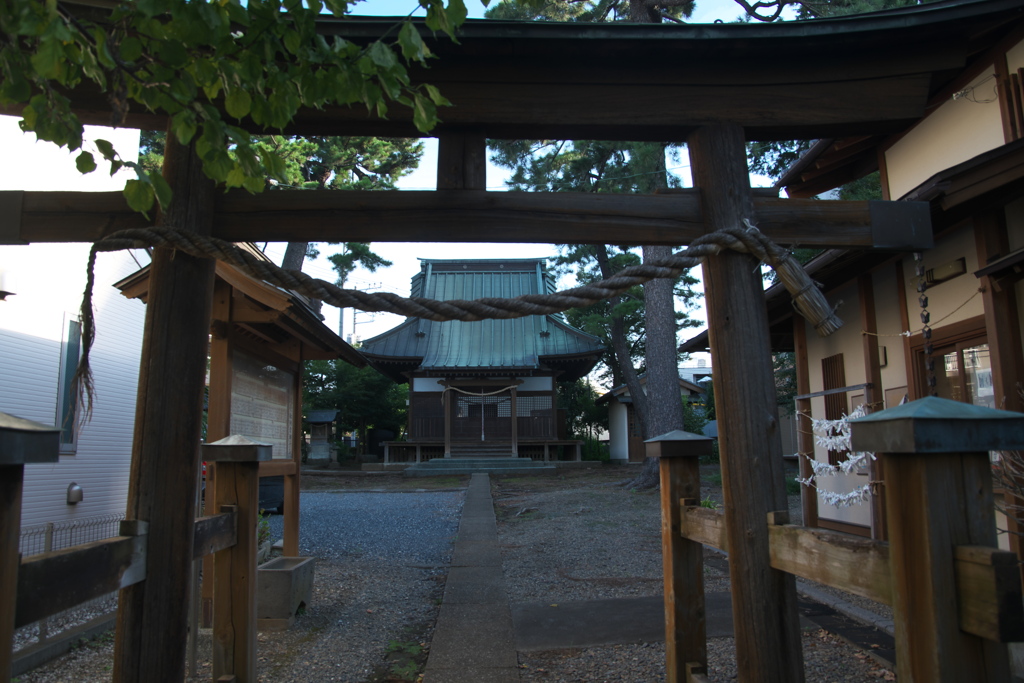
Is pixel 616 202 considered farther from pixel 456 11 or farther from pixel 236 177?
pixel 236 177

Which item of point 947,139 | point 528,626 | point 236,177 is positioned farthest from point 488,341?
point 236,177

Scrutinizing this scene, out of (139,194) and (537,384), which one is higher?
(537,384)

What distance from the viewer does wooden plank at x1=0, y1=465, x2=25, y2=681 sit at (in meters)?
1.64

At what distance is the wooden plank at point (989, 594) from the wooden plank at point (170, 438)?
2.65m

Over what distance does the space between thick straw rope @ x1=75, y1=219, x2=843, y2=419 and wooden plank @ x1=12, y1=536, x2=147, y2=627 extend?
2.19ft

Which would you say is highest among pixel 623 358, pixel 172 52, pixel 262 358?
pixel 623 358

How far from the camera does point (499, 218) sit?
3.08m

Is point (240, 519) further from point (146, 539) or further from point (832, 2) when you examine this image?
point (832, 2)

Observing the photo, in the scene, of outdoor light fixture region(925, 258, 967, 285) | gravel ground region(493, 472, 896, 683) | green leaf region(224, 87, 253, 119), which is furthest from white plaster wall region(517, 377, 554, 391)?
green leaf region(224, 87, 253, 119)

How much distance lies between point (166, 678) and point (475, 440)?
2159 centimetres

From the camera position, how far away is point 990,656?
60.5 inches

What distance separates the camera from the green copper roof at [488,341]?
79.5ft

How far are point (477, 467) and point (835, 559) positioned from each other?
805 inches

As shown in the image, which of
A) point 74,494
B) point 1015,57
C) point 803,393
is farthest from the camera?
point 803,393
